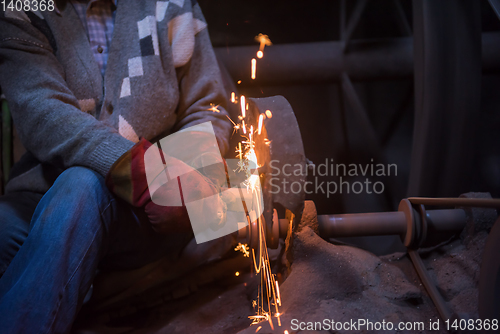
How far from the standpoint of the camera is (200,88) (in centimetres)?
106

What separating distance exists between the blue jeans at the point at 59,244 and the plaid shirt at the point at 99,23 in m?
0.46

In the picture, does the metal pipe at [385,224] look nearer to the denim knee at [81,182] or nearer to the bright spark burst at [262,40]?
the denim knee at [81,182]

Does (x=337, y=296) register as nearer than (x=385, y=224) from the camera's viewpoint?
Yes

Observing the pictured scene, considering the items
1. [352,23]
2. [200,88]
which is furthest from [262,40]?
[200,88]

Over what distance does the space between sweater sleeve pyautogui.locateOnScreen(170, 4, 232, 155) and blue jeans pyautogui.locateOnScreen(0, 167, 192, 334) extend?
0.38 metres

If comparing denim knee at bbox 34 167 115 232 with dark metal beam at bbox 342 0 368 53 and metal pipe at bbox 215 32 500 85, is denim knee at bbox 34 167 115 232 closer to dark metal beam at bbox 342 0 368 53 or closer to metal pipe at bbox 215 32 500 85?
metal pipe at bbox 215 32 500 85

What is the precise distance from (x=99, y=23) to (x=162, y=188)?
2.23ft

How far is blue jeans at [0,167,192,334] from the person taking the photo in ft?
2.02

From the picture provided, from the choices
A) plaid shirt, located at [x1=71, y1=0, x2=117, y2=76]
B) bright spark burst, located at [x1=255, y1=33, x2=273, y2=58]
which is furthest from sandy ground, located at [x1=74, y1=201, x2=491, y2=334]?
bright spark burst, located at [x1=255, y1=33, x2=273, y2=58]

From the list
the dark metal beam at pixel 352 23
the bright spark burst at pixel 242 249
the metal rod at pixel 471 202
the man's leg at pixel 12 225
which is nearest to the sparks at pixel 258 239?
the bright spark burst at pixel 242 249

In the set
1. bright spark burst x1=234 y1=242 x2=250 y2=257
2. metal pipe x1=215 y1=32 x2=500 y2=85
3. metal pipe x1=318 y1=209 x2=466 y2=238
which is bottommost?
bright spark burst x1=234 y1=242 x2=250 y2=257

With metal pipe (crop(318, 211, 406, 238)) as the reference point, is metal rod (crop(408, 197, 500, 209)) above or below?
above

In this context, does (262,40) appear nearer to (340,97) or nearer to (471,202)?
(340,97)

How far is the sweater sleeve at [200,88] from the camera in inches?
41.5
